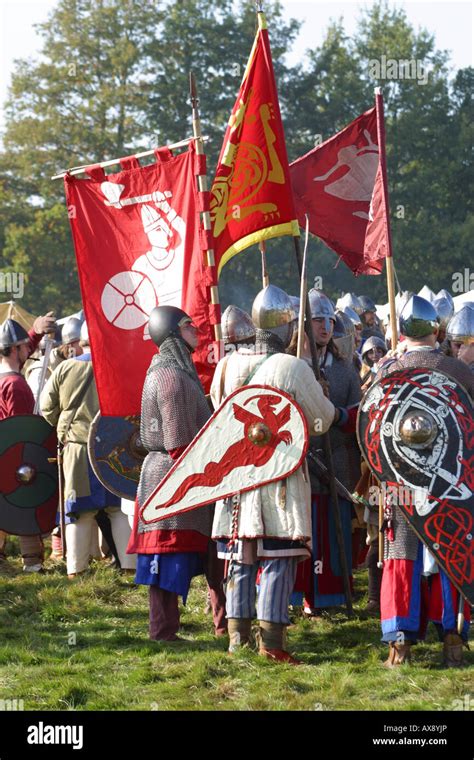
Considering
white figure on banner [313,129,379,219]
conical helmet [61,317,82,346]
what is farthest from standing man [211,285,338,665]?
conical helmet [61,317,82,346]

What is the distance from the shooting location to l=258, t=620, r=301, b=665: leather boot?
17.9ft

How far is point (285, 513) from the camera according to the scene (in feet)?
18.0

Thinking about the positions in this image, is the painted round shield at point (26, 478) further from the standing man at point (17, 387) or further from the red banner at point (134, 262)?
the red banner at point (134, 262)

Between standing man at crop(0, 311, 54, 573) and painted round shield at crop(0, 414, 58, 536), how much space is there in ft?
0.74

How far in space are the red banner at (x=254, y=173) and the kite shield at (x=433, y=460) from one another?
1.48 m

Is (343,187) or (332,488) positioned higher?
(343,187)

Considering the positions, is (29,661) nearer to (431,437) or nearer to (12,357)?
(431,437)

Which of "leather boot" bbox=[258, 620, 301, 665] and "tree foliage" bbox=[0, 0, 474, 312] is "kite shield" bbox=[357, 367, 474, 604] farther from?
"tree foliage" bbox=[0, 0, 474, 312]

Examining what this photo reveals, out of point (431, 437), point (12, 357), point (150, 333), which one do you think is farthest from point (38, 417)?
point (431, 437)

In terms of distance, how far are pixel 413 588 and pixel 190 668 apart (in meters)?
1.09

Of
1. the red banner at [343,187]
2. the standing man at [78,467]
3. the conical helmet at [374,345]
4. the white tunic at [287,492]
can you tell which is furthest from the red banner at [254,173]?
the conical helmet at [374,345]

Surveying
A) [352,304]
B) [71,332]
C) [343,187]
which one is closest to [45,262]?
[352,304]

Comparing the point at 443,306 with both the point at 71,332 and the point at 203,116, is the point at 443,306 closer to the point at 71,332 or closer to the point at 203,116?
the point at 71,332

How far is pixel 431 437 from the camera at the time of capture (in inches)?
203
